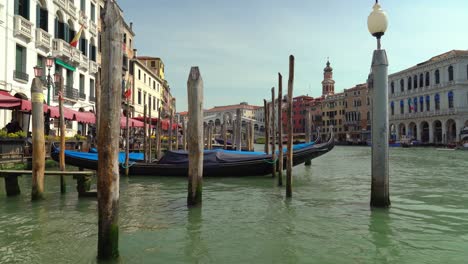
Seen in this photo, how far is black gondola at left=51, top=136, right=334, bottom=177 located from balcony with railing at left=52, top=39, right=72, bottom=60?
309 inches

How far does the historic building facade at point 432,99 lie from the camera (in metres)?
39.5

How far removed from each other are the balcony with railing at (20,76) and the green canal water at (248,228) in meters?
6.99

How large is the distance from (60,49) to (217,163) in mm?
10955

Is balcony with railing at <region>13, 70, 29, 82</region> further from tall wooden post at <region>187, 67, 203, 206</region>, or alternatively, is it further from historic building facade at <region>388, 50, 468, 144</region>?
historic building facade at <region>388, 50, 468, 144</region>

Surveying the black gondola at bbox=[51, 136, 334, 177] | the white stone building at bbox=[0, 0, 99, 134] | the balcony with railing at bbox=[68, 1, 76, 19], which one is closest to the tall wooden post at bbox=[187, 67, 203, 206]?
the black gondola at bbox=[51, 136, 334, 177]

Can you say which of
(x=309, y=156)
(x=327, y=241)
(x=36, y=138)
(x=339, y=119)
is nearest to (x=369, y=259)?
(x=327, y=241)

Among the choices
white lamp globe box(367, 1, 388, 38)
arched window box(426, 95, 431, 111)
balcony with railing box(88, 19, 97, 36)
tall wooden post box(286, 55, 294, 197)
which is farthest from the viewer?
arched window box(426, 95, 431, 111)

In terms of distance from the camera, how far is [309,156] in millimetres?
11445

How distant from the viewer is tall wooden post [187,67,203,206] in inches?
254

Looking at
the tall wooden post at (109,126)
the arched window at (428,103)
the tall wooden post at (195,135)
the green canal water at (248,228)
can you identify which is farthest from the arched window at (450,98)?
the tall wooden post at (109,126)

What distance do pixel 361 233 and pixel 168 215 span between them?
3095 mm

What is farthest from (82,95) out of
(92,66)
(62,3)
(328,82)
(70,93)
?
(328,82)

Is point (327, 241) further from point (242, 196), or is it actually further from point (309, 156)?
point (309, 156)

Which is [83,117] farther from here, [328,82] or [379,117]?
[328,82]
